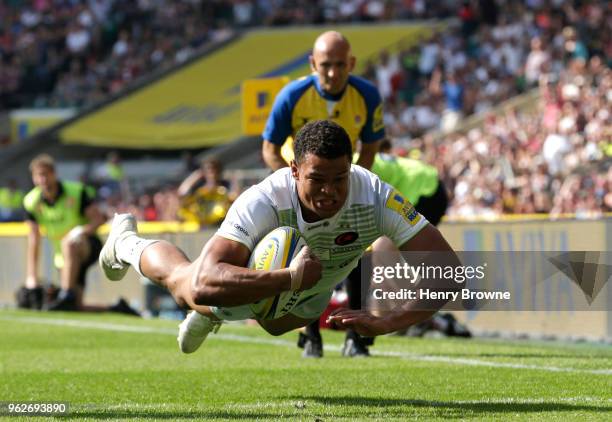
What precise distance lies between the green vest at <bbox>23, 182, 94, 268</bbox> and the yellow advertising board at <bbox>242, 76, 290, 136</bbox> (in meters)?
3.57

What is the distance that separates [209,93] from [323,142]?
27927mm

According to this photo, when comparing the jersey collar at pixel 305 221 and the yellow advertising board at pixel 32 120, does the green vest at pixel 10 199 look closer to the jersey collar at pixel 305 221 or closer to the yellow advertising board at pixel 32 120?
the yellow advertising board at pixel 32 120

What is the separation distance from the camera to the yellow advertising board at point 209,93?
3162 centimetres

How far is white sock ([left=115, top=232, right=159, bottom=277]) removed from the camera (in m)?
7.96

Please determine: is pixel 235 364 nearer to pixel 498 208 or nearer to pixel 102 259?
pixel 102 259

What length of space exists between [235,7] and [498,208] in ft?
63.6

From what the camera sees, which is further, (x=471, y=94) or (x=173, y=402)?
(x=471, y=94)

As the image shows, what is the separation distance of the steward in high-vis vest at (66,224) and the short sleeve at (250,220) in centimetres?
1098

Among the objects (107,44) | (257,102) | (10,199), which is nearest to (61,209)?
(257,102)

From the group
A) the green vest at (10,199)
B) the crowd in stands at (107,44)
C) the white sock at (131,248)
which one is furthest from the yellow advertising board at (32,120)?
the white sock at (131,248)

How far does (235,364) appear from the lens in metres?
10.3

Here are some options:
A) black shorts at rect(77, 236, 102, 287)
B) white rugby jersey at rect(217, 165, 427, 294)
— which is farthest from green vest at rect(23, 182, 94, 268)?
white rugby jersey at rect(217, 165, 427, 294)

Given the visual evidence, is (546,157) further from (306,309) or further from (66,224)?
(306,309)

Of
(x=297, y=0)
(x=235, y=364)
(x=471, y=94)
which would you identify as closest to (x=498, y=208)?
(x=471, y=94)
